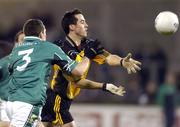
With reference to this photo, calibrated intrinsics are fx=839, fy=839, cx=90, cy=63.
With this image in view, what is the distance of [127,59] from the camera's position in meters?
10.7

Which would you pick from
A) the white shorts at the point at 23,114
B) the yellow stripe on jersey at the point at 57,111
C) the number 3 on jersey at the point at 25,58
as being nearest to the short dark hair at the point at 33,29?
the number 3 on jersey at the point at 25,58

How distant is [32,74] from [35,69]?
7 centimetres

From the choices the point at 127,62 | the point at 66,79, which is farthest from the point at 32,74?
the point at 127,62

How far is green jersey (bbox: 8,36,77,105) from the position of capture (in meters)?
9.59

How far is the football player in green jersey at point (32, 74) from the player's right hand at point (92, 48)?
110 centimetres

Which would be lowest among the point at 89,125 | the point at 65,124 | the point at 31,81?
the point at 89,125

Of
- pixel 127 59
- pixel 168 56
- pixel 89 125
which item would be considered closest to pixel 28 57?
pixel 127 59

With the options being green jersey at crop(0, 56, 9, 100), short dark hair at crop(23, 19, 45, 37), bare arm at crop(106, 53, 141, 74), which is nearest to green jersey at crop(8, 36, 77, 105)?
short dark hair at crop(23, 19, 45, 37)

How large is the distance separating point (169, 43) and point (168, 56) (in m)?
0.75

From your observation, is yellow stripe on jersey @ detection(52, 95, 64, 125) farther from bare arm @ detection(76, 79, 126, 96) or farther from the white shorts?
the white shorts

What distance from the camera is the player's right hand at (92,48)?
35.6 feet

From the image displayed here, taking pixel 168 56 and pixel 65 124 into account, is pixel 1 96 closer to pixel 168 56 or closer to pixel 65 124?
pixel 65 124

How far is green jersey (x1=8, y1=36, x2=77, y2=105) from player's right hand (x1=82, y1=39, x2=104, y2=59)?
1151 mm

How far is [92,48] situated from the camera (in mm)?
10930
